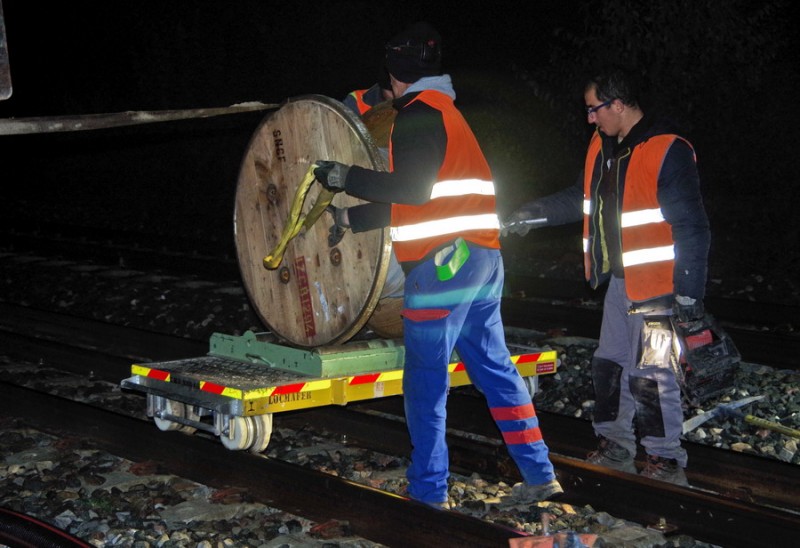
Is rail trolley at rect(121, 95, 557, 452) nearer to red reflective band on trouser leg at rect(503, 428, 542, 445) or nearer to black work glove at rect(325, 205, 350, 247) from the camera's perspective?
black work glove at rect(325, 205, 350, 247)

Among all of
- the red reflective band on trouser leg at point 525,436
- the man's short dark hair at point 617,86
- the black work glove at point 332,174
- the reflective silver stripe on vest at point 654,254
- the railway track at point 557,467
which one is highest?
the man's short dark hair at point 617,86

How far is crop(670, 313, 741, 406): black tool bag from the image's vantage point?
5602mm

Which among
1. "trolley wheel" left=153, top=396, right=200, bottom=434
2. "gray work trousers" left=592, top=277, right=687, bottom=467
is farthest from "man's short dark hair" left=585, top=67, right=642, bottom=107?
"trolley wheel" left=153, top=396, right=200, bottom=434

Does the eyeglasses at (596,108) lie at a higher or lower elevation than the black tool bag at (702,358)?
higher

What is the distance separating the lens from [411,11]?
22.4 meters

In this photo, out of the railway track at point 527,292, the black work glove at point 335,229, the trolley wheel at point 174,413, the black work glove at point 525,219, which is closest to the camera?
the black work glove at point 335,229

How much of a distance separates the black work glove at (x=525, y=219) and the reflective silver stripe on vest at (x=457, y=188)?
2.00 ft

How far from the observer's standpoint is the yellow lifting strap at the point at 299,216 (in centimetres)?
593

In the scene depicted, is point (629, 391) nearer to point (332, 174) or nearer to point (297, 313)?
point (297, 313)

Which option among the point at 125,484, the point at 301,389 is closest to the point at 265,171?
the point at 301,389

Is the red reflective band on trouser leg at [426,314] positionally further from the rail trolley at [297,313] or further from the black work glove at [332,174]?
the black work glove at [332,174]

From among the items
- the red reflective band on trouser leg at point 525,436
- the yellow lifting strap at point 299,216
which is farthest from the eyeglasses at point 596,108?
the red reflective band on trouser leg at point 525,436

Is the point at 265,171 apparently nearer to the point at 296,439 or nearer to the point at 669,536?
the point at 296,439

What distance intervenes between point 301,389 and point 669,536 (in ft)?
6.47
